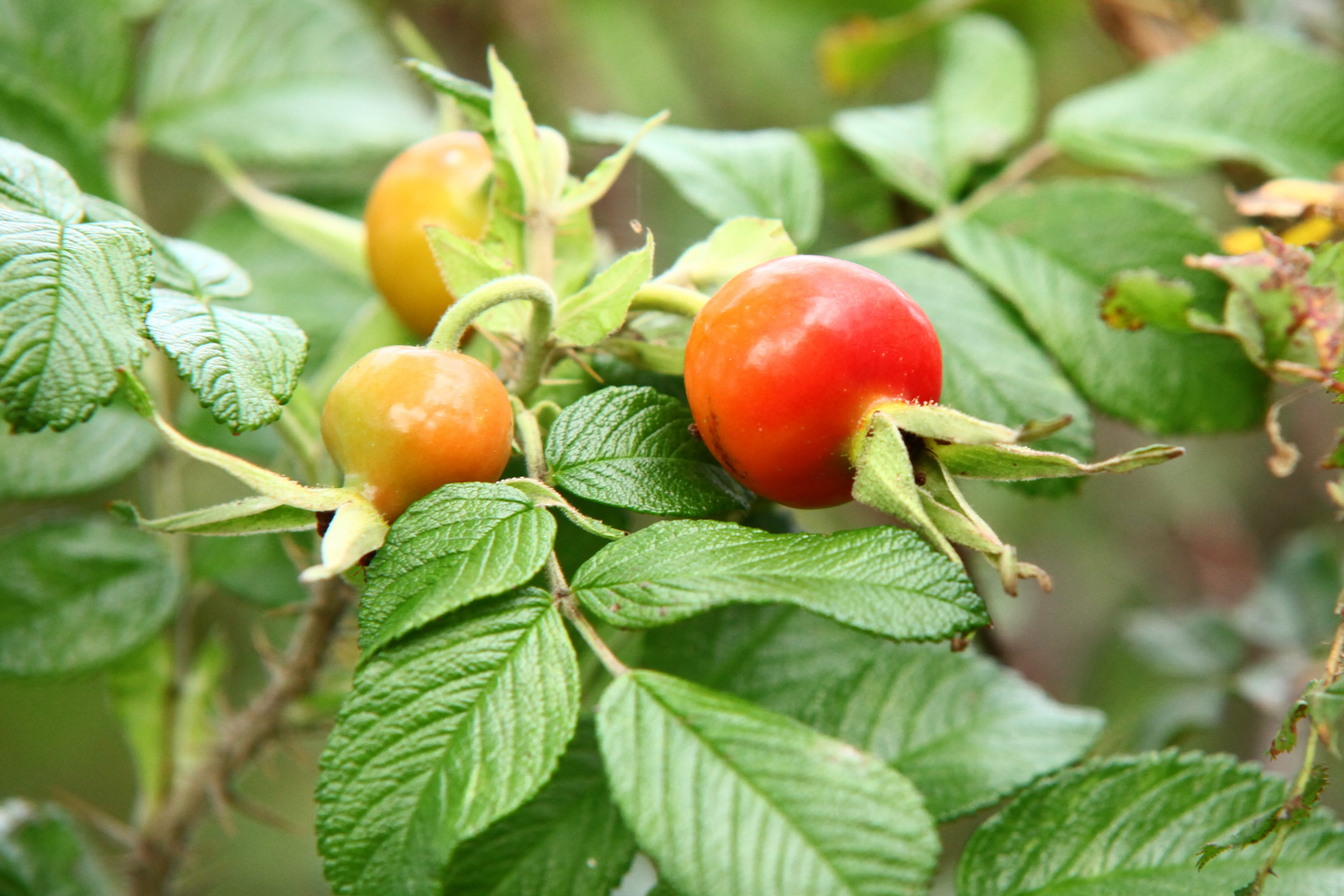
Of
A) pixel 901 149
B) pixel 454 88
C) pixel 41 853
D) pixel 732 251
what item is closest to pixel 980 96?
pixel 901 149

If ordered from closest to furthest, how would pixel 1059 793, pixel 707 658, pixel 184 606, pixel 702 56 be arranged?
pixel 1059 793 < pixel 707 658 < pixel 184 606 < pixel 702 56

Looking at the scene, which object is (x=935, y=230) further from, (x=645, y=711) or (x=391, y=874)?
(x=391, y=874)

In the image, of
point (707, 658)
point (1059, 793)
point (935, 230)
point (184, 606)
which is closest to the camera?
point (1059, 793)

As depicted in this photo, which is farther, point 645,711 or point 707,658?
point 707,658

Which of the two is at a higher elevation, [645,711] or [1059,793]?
[645,711]

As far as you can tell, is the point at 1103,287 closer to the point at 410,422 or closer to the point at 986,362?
the point at 986,362

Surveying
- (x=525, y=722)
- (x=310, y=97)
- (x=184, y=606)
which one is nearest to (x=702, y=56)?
(x=310, y=97)

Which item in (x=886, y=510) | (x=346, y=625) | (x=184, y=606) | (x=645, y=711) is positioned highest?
(x=886, y=510)
